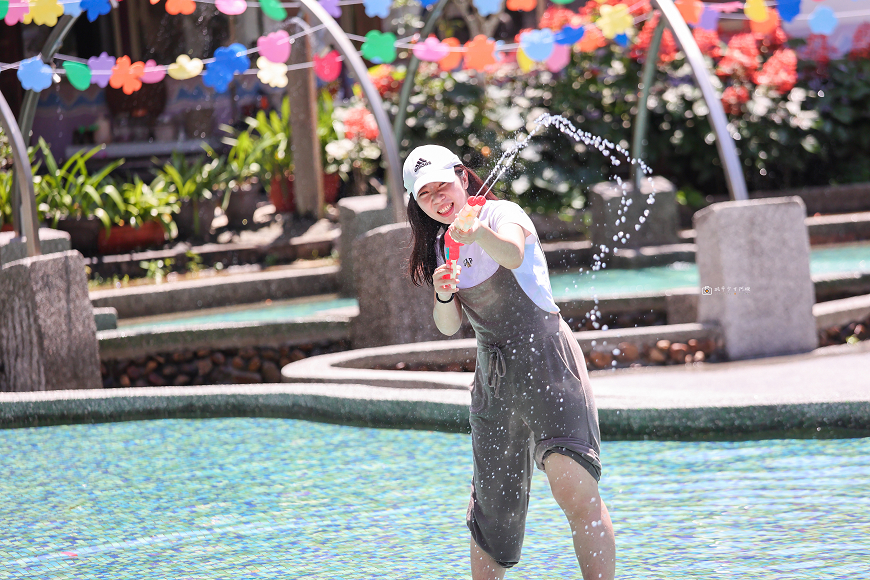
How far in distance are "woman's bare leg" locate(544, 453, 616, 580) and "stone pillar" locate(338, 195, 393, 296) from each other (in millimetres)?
5331

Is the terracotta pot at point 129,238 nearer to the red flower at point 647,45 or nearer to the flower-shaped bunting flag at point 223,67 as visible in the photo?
the flower-shaped bunting flag at point 223,67

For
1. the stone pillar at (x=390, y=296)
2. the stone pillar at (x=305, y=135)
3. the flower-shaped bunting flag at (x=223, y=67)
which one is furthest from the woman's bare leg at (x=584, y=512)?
the stone pillar at (x=305, y=135)

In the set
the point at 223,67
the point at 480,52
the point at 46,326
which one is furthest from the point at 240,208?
the point at 46,326

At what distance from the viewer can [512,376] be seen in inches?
109

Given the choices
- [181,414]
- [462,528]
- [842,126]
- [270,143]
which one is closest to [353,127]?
[270,143]

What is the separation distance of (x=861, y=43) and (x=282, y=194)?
859 cm

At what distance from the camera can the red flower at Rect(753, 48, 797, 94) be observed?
13906 millimetres

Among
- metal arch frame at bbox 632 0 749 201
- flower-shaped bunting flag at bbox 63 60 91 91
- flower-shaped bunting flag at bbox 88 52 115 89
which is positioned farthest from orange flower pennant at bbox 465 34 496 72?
flower-shaped bunting flag at bbox 63 60 91 91

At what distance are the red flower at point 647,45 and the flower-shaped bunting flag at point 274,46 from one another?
21.6 feet

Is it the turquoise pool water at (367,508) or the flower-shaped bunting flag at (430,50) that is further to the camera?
the flower-shaped bunting flag at (430,50)

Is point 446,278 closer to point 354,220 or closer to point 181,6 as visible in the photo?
point 181,6

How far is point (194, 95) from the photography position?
15.8m

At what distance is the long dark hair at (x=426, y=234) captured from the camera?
2844 millimetres

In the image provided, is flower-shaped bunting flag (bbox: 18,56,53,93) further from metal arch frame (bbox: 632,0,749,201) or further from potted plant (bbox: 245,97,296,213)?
potted plant (bbox: 245,97,296,213)
